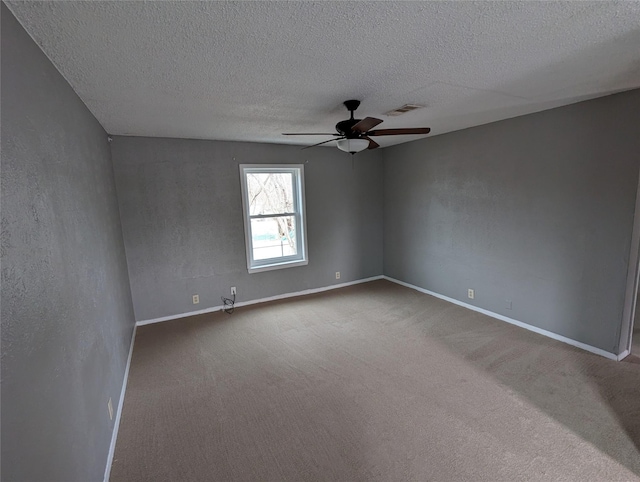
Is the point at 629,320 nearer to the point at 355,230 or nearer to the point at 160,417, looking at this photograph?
the point at 355,230

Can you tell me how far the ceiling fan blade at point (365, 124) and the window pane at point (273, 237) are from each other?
2430 millimetres

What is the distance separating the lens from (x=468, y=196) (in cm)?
400

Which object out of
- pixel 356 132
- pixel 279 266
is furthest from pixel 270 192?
pixel 356 132

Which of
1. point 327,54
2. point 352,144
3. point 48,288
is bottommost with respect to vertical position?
point 48,288

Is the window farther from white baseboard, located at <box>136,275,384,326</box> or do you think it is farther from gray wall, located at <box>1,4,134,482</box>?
gray wall, located at <box>1,4,134,482</box>

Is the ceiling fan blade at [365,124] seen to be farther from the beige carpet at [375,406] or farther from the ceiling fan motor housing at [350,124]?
the beige carpet at [375,406]

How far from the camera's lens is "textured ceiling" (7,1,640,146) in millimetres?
1351

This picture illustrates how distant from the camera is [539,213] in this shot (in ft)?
10.7

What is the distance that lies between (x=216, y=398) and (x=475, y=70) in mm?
3057

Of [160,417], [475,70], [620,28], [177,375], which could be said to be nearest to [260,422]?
[160,417]

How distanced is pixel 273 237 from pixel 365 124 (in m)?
2.71

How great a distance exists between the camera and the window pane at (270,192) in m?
4.48

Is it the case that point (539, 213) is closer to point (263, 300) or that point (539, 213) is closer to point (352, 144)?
point (352, 144)

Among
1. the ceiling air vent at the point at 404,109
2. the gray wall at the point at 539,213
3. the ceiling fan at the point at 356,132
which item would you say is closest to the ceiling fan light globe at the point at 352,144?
the ceiling fan at the point at 356,132
